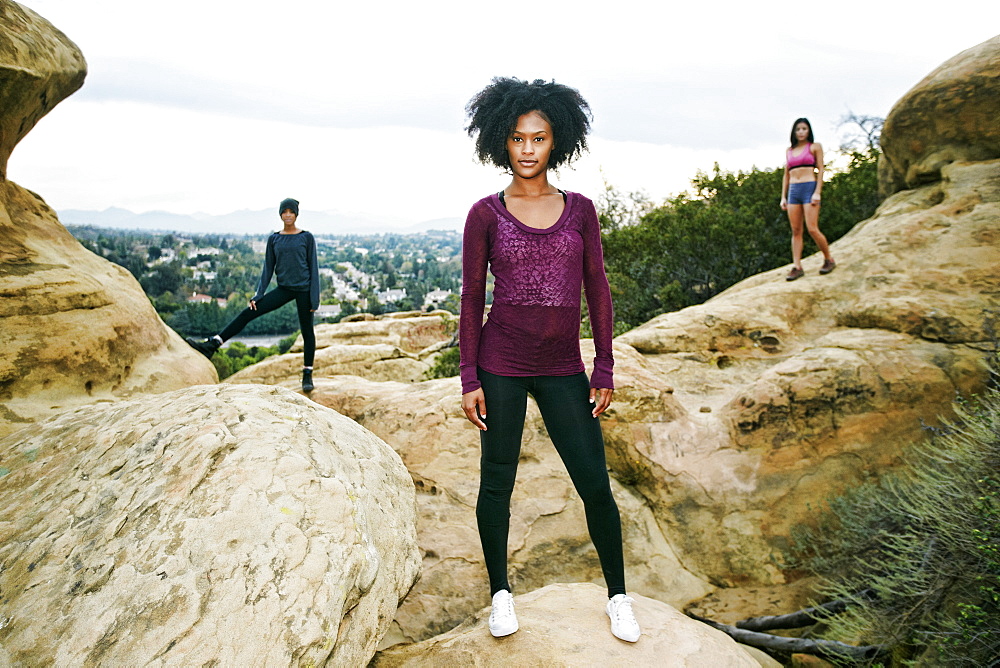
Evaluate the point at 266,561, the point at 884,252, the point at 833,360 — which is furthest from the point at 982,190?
the point at 266,561

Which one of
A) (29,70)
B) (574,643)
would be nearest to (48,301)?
(29,70)

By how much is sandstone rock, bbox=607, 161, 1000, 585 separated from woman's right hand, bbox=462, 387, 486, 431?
8.25 feet

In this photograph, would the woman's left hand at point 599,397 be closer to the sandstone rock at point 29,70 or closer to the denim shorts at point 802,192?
the sandstone rock at point 29,70

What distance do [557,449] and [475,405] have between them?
0.40m

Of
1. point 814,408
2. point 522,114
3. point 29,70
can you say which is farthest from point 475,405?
point 29,70

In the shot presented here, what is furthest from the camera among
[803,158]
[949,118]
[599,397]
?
[949,118]

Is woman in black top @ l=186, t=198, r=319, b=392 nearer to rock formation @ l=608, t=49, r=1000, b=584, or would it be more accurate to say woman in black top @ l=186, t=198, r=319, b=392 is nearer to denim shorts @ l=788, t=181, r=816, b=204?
rock formation @ l=608, t=49, r=1000, b=584

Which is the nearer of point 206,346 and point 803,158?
point 206,346

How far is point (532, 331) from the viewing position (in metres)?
2.60

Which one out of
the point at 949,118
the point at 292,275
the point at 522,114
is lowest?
the point at 292,275

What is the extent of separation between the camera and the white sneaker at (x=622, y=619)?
2621 mm

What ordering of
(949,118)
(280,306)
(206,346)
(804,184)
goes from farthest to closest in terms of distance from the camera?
(949,118), (804,184), (206,346), (280,306)

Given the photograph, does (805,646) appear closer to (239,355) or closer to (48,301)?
(48,301)

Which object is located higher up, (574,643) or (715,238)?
(715,238)
